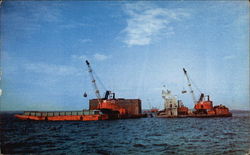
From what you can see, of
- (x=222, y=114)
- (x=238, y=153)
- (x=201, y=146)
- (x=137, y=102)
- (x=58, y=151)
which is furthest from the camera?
(x=137, y=102)

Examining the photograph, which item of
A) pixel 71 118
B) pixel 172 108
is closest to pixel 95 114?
pixel 71 118

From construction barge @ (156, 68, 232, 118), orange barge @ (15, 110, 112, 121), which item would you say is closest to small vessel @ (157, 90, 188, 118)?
construction barge @ (156, 68, 232, 118)

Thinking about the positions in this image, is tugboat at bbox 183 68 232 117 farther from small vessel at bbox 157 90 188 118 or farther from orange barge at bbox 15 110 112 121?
orange barge at bbox 15 110 112 121

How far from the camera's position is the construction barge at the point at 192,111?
73.1m

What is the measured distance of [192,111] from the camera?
7831cm

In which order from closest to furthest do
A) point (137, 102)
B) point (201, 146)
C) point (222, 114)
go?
point (201, 146)
point (222, 114)
point (137, 102)

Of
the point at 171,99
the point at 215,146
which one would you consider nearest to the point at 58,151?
the point at 215,146

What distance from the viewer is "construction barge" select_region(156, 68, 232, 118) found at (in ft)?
240

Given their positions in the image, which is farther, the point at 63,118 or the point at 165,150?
the point at 63,118

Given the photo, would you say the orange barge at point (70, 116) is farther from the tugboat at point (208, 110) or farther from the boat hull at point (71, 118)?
the tugboat at point (208, 110)

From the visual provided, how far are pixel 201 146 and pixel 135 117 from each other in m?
56.3

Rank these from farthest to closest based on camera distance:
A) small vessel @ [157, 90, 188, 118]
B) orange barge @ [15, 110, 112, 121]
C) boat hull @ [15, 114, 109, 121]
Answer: small vessel @ [157, 90, 188, 118], orange barge @ [15, 110, 112, 121], boat hull @ [15, 114, 109, 121]

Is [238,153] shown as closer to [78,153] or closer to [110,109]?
[78,153]

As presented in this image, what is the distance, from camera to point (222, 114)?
73062mm
